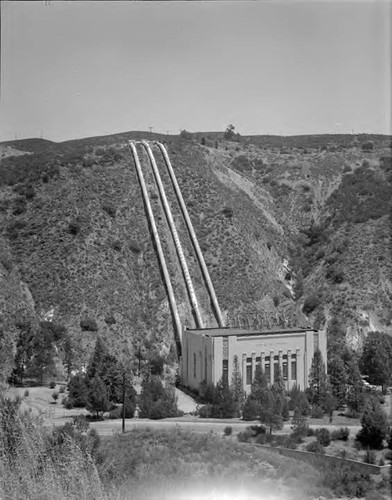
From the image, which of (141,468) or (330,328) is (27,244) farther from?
(141,468)

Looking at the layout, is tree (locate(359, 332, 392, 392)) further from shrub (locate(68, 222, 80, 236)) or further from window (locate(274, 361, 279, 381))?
shrub (locate(68, 222, 80, 236))

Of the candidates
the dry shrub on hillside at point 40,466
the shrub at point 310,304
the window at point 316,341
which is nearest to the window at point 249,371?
the window at point 316,341

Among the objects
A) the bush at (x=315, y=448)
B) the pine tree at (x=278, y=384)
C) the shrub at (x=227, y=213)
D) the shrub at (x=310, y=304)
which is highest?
the shrub at (x=227, y=213)

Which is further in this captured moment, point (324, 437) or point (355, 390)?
point (355, 390)

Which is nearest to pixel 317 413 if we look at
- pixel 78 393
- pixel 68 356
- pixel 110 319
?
pixel 78 393

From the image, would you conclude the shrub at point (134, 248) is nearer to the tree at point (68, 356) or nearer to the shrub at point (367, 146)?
the tree at point (68, 356)

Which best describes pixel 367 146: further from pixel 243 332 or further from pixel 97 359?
pixel 97 359
